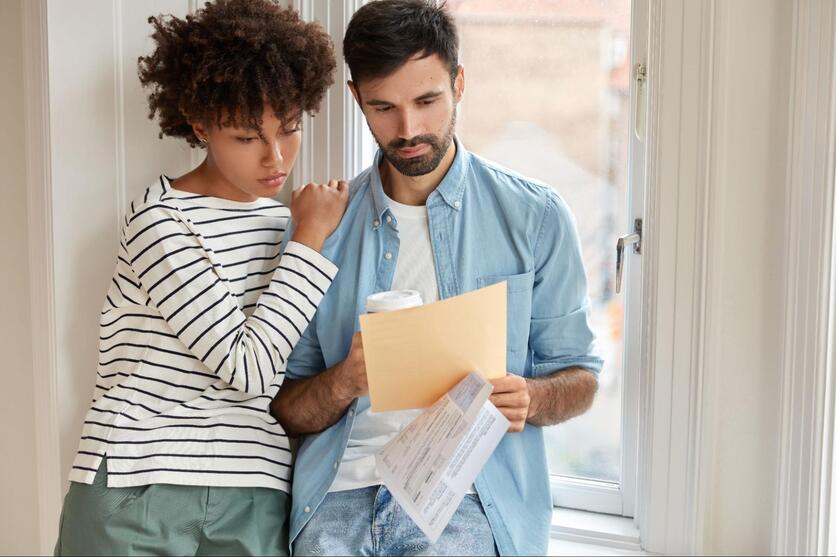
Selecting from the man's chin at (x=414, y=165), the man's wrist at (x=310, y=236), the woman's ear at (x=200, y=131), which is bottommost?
the man's wrist at (x=310, y=236)

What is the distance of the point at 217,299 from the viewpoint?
1.48m

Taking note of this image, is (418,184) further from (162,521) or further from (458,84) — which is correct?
(162,521)

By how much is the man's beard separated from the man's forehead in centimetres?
7

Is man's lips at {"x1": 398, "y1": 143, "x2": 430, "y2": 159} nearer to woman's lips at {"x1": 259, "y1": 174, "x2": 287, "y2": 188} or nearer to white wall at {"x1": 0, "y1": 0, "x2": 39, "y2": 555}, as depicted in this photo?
woman's lips at {"x1": 259, "y1": 174, "x2": 287, "y2": 188}

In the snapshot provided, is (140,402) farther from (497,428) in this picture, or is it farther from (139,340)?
(497,428)

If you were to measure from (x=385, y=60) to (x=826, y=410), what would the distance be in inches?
38.0

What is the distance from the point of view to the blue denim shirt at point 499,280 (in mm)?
1557

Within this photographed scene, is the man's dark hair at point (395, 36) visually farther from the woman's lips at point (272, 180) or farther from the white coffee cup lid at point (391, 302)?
the white coffee cup lid at point (391, 302)

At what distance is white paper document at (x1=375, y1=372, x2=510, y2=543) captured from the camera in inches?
51.4

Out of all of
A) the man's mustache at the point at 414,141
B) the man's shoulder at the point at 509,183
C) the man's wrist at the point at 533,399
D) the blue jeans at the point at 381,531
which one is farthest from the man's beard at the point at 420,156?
the blue jeans at the point at 381,531

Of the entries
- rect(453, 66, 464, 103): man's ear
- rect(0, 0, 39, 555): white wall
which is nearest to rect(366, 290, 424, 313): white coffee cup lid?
rect(453, 66, 464, 103): man's ear

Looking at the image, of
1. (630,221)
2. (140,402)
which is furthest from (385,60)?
(140,402)

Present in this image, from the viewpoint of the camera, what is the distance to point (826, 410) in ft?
4.82

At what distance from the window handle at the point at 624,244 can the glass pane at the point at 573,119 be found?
0.23ft
